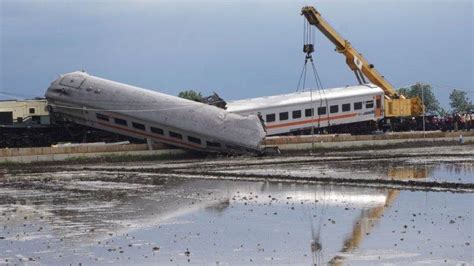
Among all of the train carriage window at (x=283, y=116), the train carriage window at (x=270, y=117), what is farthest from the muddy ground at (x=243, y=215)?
the train carriage window at (x=283, y=116)

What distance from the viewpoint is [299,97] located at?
59562 millimetres

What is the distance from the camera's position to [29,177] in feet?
123

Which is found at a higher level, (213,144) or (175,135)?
(175,135)

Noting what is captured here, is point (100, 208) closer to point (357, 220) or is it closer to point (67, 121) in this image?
point (357, 220)

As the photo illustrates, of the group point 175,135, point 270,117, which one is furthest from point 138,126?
point 270,117

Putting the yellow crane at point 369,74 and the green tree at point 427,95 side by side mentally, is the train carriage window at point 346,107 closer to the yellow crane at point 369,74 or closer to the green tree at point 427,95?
the yellow crane at point 369,74

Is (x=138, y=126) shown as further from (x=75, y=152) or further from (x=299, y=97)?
(x=299, y=97)

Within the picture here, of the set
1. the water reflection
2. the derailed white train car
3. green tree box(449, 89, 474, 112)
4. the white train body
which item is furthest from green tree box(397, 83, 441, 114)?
the water reflection

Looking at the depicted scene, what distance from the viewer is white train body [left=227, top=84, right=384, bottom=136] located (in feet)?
189

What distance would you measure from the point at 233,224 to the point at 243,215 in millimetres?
1734

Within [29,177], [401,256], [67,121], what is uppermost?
[67,121]

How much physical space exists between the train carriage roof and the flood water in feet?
80.3

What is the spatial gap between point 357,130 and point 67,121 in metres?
19.6

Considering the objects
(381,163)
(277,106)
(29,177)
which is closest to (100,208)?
(29,177)
